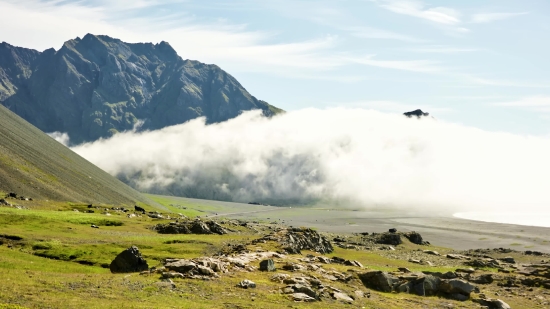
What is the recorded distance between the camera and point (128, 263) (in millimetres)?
59562

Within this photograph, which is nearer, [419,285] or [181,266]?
[181,266]

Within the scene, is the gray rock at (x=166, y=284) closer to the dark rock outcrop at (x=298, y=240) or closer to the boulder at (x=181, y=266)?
the boulder at (x=181, y=266)

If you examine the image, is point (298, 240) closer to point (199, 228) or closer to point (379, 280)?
point (199, 228)

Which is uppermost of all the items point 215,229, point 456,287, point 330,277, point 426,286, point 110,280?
point 110,280

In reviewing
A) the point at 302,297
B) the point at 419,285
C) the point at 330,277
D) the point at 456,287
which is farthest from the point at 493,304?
the point at 302,297

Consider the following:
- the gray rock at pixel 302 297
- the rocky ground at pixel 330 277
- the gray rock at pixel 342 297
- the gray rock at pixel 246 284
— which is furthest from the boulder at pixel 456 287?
the gray rock at pixel 246 284

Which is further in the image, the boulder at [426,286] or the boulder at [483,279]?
the boulder at [483,279]

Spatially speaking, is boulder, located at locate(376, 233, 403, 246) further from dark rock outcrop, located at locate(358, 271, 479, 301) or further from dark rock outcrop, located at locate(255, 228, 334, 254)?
dark rock outcrop, located at locate(358, 271, 479, 301)

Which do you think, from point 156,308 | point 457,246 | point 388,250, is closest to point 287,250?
point 156,308

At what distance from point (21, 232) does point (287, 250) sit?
51.0 m

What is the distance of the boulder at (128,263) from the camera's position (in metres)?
59.2

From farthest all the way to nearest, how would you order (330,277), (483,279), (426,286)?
(483,279)
(426,286)
(330,277)

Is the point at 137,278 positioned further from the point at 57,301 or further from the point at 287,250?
the point at 287,250

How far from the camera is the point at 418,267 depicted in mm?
107000
